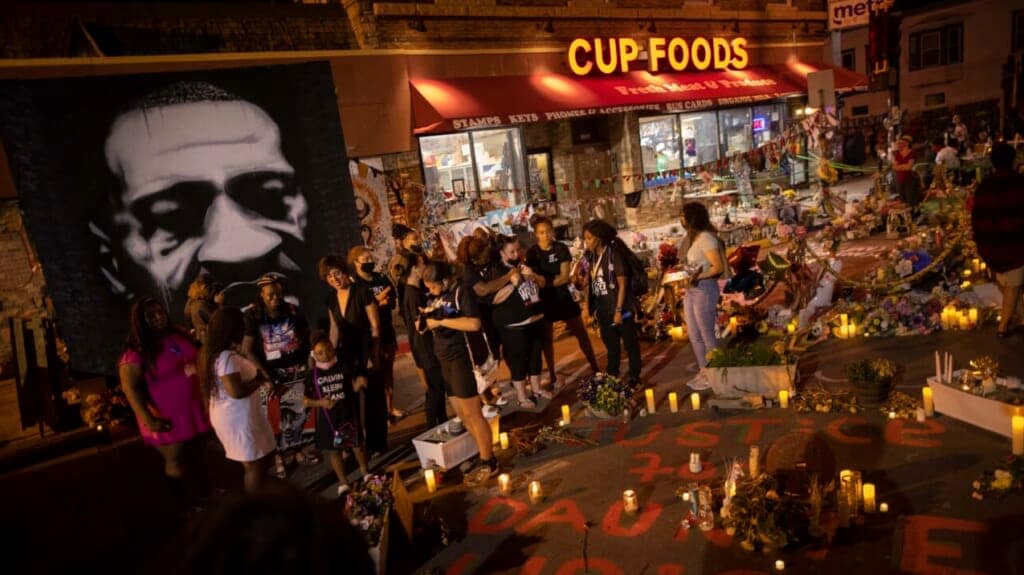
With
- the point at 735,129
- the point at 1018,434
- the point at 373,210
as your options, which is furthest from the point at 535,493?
the point at 735,129

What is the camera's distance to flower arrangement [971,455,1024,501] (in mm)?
4039

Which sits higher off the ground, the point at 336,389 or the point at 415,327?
the point at 415,327

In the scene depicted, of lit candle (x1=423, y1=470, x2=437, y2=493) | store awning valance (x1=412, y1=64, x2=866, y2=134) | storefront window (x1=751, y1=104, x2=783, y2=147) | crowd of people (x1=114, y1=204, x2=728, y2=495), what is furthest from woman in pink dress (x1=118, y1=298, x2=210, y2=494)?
storefront window (x1=751, y1=104, x2=783, y2=147)

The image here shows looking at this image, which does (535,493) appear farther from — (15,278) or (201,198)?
(15,278)

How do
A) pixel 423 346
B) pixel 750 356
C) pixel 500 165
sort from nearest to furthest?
pixel 423 346 → pixel 750 356 → pixel 500 165

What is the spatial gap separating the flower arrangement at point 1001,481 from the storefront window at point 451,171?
9.36 metres

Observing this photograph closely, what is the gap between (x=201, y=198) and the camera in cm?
966

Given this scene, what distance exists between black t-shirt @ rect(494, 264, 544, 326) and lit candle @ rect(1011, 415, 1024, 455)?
13.6ft

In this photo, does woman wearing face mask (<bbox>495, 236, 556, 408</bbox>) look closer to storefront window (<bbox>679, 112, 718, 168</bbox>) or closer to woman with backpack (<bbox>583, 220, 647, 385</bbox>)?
woman with backpack (<bbox>583, 220, 647, 385</bbox>)

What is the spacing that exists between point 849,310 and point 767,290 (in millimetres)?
989

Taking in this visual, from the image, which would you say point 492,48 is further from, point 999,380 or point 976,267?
point 999,380

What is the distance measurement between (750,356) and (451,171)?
26.1ft

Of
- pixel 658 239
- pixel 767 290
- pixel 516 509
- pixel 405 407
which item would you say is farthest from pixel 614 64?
pixel 516 509

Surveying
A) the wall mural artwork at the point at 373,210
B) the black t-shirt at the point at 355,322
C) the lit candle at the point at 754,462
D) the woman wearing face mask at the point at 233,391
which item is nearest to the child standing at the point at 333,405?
the black t-shirt at the point at 355,322
